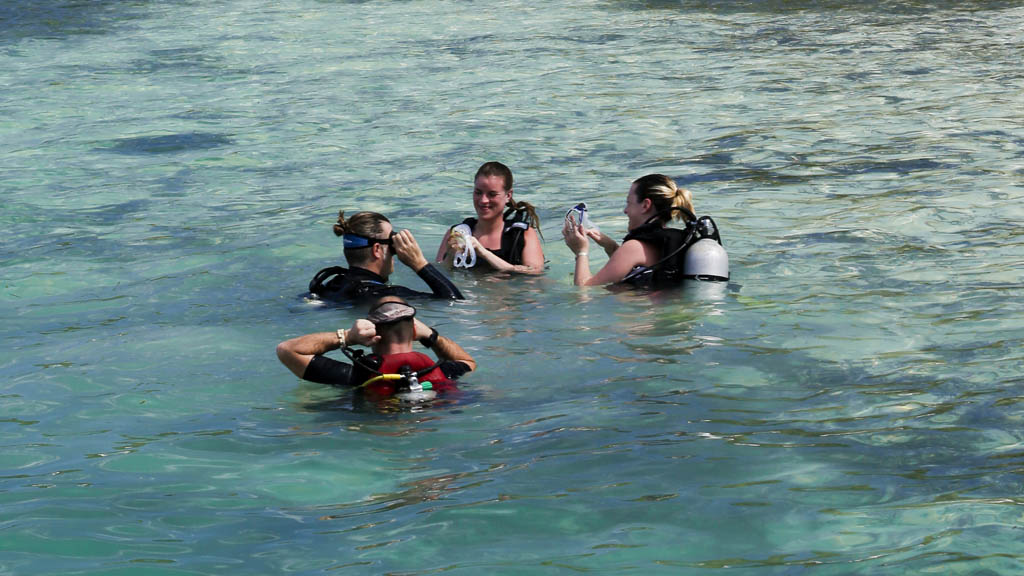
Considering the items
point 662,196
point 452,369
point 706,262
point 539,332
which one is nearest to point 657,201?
point 662,196

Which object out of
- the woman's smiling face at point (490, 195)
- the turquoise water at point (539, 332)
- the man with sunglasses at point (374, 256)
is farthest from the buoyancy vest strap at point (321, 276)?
the woman's smiling face at point (490, 195)

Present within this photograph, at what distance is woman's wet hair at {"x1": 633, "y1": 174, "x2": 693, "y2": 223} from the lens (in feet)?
24.8

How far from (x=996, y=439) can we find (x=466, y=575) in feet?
7.87

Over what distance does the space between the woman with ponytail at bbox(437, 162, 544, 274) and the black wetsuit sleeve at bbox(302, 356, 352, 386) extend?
2934 millimetres

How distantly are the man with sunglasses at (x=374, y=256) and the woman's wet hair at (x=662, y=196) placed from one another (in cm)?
147

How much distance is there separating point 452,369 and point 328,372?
0.61 m

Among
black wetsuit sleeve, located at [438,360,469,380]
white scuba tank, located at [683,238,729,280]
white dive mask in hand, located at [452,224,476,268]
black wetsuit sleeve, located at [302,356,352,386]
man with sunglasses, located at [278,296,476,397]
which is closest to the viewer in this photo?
man with sunglasses, located at [278,296,476,397]

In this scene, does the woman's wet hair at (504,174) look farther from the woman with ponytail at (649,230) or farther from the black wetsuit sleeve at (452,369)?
the black wetsuit sleeve at (452,369)

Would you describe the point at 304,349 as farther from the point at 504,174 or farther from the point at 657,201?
the point at 504,174

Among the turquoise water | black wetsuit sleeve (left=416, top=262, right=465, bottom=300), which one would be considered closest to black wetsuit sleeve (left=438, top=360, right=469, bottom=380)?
the turquoise water

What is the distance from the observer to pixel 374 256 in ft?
23.2

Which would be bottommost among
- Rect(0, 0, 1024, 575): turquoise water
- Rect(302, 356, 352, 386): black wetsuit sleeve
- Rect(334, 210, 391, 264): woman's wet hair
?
Rect(0, 0, 1024, 575): turquoise water

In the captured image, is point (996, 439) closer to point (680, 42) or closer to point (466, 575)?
point (466, 575)

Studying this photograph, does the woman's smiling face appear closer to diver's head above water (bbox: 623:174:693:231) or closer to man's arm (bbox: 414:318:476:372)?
→ diver's head above water (bbox: 623:174:693:231)
